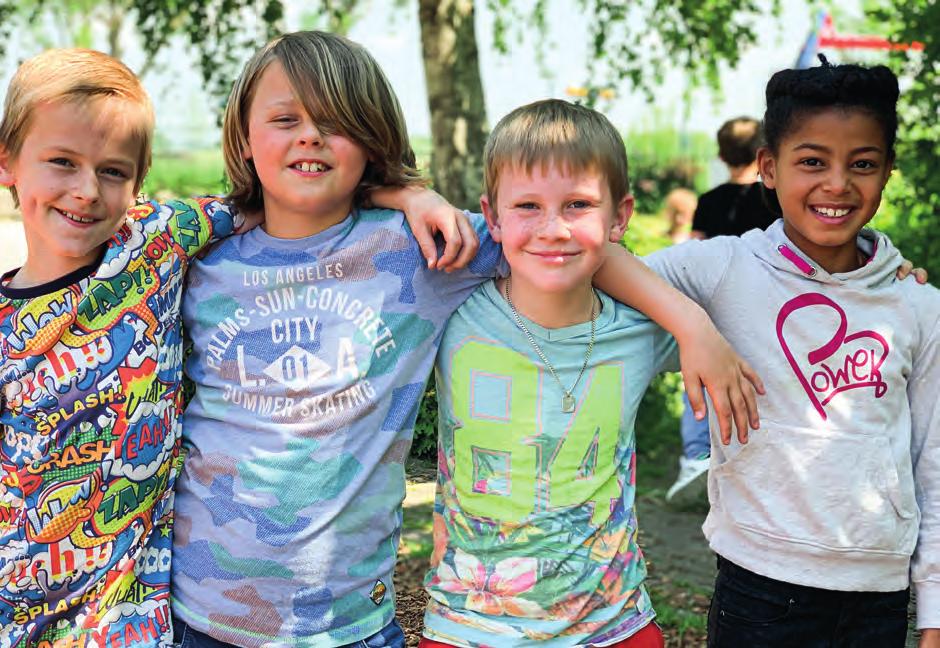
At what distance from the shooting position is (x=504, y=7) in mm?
8289

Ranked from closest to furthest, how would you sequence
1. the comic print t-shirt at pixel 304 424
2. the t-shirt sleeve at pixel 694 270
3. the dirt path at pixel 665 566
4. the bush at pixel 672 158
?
the comic print t-shirt at pixel 304 424 < the t-shirt sleeve at pixel 694 270 < the dirt path at pixel 665 566 < the bush at pixel 672 158

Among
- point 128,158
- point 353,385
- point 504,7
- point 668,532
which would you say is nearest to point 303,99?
point 128,158

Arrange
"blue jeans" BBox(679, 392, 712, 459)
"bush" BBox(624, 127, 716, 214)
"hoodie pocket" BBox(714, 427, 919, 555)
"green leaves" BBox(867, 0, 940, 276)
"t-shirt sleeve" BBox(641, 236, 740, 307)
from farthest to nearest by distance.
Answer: "bush" BBox(624, 127, 716, 214)
"blue jeans" BBox(679, 392, 712, 459)
"green leaves" BBox(867, 0, 940, 276)
"t-shirt sleeve" BBox(641, 236, 740, 307)
"hoodie pocket" BBox(714, 427, 919, 555)

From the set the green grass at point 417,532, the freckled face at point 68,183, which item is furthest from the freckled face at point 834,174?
the green grass at point 417,532

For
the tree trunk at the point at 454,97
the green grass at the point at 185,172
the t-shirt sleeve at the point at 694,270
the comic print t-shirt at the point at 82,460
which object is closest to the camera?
the comic print t-shirt at the point at 82,460

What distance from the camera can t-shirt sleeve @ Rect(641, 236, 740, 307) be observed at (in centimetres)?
255

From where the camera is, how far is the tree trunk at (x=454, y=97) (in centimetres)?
641

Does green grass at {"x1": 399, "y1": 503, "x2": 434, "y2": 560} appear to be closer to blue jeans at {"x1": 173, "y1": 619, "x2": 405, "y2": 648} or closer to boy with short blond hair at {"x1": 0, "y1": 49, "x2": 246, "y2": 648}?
blue jeans at {"x1": 173, "y1": 619, "x2": 405, "y2": 648}

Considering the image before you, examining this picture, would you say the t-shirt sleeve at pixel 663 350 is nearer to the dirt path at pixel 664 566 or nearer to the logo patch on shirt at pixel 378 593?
the logo patch on shirt at pixel 378 593

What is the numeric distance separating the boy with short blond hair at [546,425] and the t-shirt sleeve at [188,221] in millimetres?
570

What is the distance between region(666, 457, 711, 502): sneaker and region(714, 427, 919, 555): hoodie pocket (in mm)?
3369

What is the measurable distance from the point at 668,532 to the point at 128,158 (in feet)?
13.9

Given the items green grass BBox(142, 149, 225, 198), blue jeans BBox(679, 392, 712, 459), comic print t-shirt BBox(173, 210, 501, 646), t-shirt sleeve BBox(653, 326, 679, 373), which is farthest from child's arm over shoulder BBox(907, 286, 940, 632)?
green grass BBox(142, 149, 225, 198)

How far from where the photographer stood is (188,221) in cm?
238
